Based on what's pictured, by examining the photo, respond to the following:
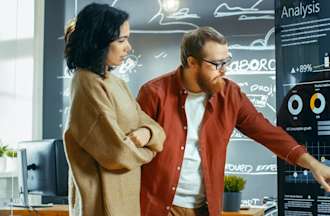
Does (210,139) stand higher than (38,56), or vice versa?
(38,56)

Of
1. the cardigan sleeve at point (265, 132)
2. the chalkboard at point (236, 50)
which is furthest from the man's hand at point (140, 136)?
the chalkboard at point (236, 50)

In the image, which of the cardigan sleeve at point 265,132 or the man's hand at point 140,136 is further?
the cardigan sleeve at point 265,132

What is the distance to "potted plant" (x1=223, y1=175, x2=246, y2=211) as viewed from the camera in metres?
3.03

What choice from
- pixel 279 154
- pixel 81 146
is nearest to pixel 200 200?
pixel 279 154

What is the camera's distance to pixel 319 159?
2.14 metres

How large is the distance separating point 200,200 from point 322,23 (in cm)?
87

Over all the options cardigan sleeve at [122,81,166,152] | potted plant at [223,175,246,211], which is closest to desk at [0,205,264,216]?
potted plant at [223,175,246,211]

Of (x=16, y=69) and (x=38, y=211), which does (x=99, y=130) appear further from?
(x=16, y=69)

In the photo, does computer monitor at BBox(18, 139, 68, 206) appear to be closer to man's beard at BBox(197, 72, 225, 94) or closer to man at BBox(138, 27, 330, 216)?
man at BBox(138, 27, 330, 216)

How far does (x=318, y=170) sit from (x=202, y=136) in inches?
17.7

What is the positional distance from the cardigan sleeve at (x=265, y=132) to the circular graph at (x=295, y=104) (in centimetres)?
15

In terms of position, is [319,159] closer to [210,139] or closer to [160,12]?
[210,139]

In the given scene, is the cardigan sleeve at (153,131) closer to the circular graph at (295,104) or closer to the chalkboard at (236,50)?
the circular graph at (295,104)

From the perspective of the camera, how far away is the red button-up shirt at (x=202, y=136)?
1964mm
